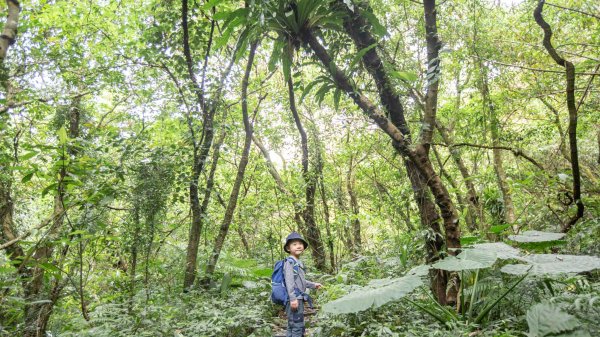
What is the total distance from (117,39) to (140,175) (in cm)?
470

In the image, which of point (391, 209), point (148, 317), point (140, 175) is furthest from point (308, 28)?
point (391, 209)

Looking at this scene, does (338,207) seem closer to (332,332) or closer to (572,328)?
(332,332)

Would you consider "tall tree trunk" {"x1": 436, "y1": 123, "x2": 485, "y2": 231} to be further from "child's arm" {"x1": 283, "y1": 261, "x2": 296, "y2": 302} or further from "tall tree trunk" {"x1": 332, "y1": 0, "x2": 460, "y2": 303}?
"child's arm" {"x1": 283, "y1": 261, "x2": 296, "y2": 302}

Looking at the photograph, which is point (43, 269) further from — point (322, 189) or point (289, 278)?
point (322, 189)

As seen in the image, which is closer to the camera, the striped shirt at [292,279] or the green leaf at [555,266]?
the green leaf at [555,266]

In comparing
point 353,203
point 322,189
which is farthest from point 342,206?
point 322,189

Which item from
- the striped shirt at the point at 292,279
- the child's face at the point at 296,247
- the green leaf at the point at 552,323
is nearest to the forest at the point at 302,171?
the green leaf at the point at 552,323

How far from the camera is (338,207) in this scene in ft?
30.9

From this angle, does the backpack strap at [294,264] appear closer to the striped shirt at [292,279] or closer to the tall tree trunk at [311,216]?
the striped shirt at [292,279]

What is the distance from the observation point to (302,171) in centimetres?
891

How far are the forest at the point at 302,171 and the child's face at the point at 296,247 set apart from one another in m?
0.78

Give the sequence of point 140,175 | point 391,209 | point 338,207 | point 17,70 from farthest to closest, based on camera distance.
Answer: point 338,207
point 391,209
point 17,70
point 140,175

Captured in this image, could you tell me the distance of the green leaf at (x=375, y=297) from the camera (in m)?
2.89

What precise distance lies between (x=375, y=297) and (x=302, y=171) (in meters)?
6.06
